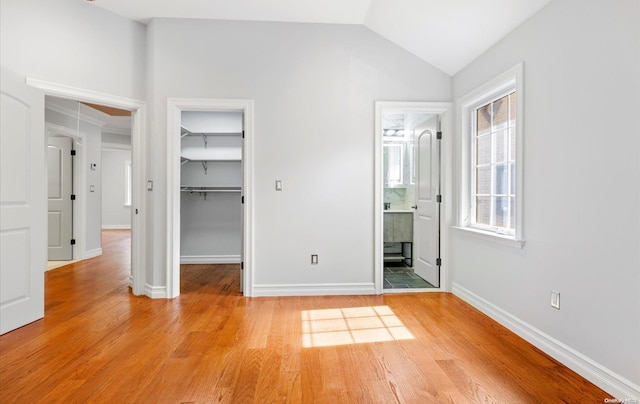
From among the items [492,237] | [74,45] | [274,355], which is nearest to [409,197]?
[492,237]

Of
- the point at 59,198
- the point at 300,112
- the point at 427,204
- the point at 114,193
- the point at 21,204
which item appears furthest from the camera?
the point at 114,193

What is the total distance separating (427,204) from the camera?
3.82m

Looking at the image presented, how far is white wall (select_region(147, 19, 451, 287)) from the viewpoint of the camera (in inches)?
130

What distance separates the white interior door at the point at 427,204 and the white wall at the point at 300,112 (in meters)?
0.54

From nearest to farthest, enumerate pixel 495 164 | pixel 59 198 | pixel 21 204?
pixel 21 204 < pixel 495 164 < pixel 59 198

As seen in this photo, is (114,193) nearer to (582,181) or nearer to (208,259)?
(208,259)

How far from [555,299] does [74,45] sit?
14.5ft

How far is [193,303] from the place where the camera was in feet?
10.3

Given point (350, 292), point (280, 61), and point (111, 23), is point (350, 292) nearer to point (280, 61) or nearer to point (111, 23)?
point (280, 61)

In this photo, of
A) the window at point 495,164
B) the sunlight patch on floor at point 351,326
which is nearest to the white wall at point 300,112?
the sunlight patch on floor at point 351,326

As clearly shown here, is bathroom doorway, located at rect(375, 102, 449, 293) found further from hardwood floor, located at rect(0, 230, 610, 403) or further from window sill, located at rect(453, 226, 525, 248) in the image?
hardwood floor, located at rect(0, 230, 610, 403)

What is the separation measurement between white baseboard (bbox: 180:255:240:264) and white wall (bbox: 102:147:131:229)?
6.34 m

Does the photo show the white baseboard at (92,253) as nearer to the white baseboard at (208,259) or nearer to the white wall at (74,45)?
the white baseboard at (208,259)

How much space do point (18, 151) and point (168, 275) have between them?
5.34ft
